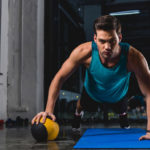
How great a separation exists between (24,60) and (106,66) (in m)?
1.95

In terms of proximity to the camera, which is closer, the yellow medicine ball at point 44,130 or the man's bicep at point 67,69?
the yellow medicine ball at point 44,130

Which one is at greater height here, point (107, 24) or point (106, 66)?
point (107, 24)

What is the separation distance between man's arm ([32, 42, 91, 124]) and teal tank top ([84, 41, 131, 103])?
2.6 inches

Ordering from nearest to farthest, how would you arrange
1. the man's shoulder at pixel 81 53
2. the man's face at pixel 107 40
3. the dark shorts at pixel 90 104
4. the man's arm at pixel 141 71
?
the man's face at pixel 107 40 < the man's arm at pixel 141 71 < the man's shoulder at pixel 81 53 < the dark shorts at pixel 90 104

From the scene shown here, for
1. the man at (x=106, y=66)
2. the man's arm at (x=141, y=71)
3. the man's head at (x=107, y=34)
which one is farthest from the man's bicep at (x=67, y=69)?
the man's arm at (x=141, y=71)

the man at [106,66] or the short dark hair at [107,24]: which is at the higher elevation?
the short dark hair at [107,24]

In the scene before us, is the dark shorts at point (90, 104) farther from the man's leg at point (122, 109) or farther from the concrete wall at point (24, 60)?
the concrete wall at point (24, 60)

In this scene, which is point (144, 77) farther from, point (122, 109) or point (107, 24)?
point (122, 109)

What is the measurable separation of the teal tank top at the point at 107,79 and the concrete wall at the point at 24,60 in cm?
160

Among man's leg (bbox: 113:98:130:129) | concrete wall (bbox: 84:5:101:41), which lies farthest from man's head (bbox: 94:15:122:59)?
concrete wall (bbox: 84:5:101:41)

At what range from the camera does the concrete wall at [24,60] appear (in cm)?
334

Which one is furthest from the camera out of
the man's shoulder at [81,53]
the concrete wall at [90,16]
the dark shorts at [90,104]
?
the concrete wall at [90,16]

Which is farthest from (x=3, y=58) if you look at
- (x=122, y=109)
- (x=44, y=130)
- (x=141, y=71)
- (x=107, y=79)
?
(x=141, y=71)

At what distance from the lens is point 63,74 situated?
5.32ft
